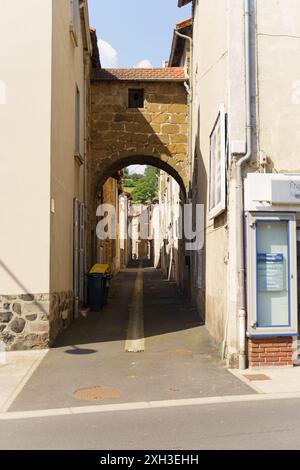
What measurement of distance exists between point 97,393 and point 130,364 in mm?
1748

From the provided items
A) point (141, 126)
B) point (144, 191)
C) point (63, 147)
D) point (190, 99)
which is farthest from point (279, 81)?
point (144, 191)

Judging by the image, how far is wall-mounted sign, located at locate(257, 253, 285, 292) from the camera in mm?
8820

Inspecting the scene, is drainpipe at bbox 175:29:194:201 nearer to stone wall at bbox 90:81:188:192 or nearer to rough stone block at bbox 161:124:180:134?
stone wall at bbox 90:81:188:192

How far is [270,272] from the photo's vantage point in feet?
29.0

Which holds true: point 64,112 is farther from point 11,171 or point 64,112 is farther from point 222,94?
point 222,94

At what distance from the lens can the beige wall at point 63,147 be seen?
34.9 ft

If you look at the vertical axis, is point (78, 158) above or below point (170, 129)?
below

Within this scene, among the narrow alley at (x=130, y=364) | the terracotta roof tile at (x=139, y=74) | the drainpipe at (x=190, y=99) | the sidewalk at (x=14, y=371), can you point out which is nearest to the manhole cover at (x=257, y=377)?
the narrow alley at (x=130, y=364)

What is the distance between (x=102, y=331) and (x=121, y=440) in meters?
6.90

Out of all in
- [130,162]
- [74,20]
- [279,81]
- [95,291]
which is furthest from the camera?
[130,162]

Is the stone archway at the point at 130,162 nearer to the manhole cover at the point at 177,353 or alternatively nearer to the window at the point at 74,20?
the window at the point at 74,20

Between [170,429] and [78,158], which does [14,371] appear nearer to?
[170,429]

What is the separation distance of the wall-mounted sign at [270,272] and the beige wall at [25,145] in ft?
12.6

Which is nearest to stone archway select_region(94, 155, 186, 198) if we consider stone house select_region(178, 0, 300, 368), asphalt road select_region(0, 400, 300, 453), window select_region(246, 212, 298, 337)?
stone house select_region(178, 0, 300, 368)
